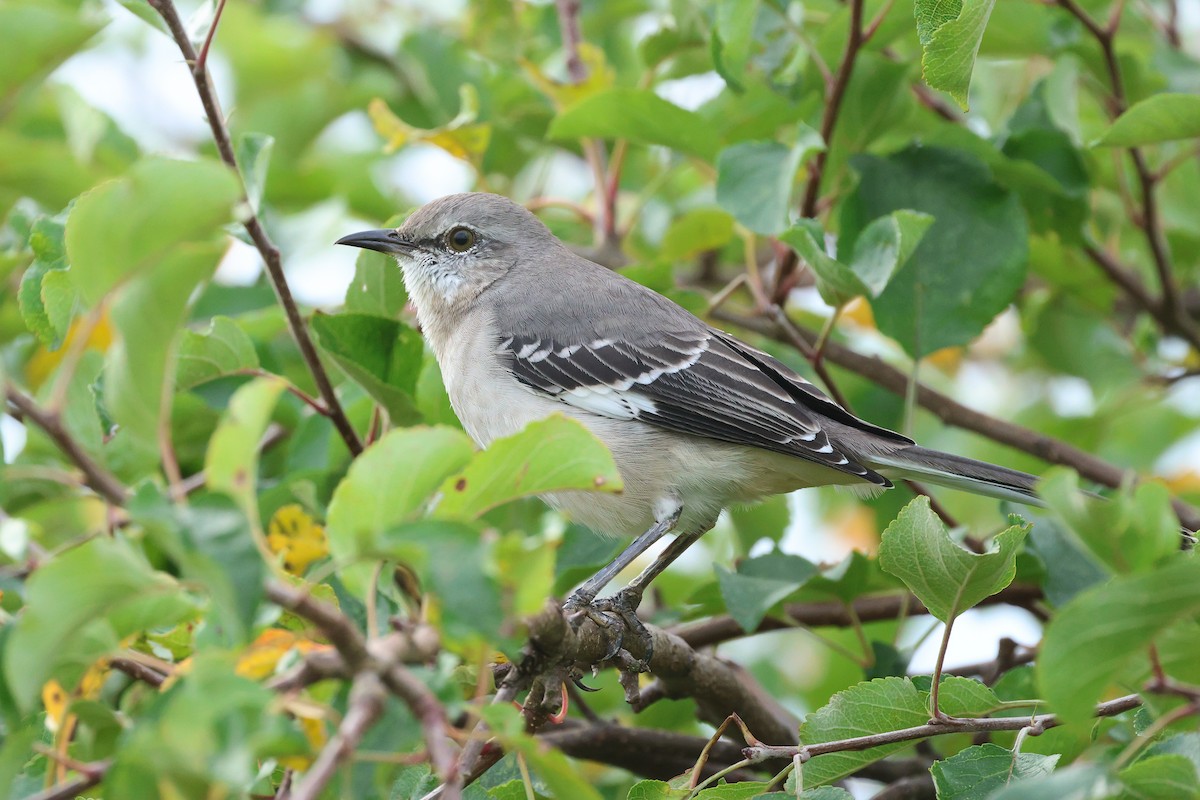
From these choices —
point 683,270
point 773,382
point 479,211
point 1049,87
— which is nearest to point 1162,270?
point 1049,87

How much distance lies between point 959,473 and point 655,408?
3.21ft

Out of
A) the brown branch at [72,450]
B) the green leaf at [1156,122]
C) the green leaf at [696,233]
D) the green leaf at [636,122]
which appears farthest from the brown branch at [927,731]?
the green leaf at [696,233]

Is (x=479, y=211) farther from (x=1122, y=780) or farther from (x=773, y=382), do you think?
(x=1122, y=780)

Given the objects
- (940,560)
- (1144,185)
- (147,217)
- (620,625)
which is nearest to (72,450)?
(147,217)

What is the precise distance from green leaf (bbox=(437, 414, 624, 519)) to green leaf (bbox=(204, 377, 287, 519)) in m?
0.34

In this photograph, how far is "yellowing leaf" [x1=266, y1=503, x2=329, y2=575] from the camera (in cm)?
337

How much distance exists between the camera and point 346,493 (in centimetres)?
175

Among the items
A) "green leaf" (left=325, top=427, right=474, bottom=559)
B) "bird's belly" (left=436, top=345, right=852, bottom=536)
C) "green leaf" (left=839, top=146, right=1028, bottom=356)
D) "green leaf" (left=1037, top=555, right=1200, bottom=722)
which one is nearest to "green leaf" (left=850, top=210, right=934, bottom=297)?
"green leaf" (left=839, top=146, right=1028, bottom=356)

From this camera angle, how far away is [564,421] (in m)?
1.86

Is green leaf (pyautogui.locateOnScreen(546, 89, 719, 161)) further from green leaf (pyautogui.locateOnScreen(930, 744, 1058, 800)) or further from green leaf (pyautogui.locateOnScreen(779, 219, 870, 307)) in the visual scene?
green leaf (pyautogui.locateOnScreen(930, 744, 1058, 800))

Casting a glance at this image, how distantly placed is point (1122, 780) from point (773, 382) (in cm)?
231

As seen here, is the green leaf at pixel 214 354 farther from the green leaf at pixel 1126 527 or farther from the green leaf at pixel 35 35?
the green leaf at pixel 1126 527

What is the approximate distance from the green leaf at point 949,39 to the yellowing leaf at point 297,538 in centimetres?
204

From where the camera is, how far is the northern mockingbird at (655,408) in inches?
148
